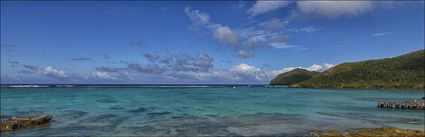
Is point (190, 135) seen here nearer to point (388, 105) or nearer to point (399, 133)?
point (399, 133)

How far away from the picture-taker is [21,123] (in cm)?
4928

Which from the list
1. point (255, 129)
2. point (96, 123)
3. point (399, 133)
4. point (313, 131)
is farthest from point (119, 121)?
point (399, 133)

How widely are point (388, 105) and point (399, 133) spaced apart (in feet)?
162

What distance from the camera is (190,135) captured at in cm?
4291

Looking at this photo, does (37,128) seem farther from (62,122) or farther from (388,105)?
(388,105)

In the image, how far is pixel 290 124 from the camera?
5269 cm

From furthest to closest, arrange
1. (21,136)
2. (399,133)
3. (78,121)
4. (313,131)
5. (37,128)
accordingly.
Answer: (78,121) < (37,128) < (313,131) < (21,136) < (399,133)

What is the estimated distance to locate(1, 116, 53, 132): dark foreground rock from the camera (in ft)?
153

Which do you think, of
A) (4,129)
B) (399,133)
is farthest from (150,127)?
(399,133)

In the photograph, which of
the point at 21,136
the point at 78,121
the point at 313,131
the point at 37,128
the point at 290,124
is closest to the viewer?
the point at 21,136

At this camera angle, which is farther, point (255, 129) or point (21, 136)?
point (255, 129)

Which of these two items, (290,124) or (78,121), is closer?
(290,124)

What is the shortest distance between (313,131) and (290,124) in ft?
25.9

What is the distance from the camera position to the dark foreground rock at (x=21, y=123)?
4662cm
